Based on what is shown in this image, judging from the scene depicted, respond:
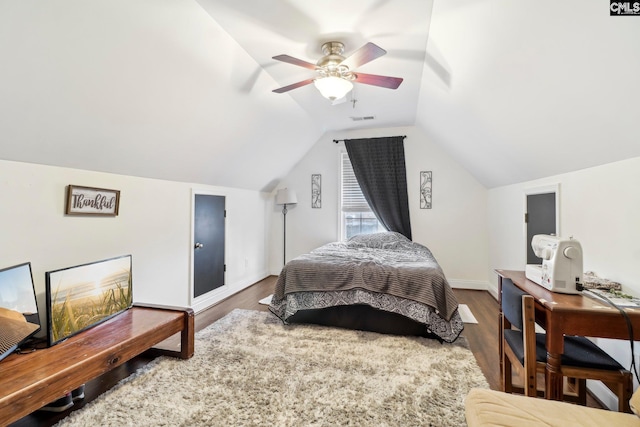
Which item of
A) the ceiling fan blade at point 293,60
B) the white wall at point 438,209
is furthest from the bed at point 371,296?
the ceiling fan blade at point 293,60

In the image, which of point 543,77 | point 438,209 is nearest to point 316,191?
point 438,209

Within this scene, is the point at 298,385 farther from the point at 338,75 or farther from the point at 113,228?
the point at 338,75

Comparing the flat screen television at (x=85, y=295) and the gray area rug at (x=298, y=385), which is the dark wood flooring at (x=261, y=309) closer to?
the gray area rug at (x=298, y=385)

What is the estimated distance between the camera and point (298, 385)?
2.02 meters

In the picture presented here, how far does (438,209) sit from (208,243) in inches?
140

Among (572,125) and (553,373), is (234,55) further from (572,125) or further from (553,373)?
(553,373)

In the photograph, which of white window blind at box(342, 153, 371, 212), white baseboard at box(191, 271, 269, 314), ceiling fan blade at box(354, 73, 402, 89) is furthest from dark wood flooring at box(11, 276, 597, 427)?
ceiling fan blade at box(354, 73, 402, 89)

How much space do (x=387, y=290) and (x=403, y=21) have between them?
7.43 ft

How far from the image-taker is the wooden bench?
1386 millimetres

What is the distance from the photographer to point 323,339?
2.73 metres

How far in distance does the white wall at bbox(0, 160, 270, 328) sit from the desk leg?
319cm

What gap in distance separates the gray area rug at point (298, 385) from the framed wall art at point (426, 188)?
2.50 meters

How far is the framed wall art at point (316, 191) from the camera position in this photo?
522 cm

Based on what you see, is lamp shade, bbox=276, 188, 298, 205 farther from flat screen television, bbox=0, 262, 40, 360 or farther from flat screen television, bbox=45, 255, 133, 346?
flat screen television, bbox=0, 262, 40, 360
